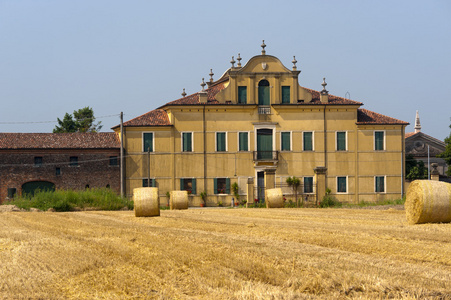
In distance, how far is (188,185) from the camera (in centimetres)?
5316

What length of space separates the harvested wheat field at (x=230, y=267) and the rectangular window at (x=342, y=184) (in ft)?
133

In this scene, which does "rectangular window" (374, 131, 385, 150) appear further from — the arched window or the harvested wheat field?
the harvested wheat field

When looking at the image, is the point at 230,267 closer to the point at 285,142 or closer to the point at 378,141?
the point at 285,142

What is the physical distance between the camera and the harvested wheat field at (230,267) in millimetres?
7324

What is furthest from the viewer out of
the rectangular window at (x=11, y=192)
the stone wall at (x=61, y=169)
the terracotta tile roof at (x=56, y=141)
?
the terracotta tile roof at (x=56, y=141)

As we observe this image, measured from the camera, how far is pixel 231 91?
54031mm

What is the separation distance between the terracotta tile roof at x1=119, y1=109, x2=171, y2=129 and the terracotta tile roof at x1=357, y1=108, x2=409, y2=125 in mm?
16191

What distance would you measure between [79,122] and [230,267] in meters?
80.8

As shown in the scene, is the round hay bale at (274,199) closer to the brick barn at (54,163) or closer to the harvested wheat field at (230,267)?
the brick barn at (54,163)

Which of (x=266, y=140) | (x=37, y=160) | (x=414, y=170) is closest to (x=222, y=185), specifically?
(x=266, y=140)

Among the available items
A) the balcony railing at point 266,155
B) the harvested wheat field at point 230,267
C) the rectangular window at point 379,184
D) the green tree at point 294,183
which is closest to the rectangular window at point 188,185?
the balcony railing at point 266,155

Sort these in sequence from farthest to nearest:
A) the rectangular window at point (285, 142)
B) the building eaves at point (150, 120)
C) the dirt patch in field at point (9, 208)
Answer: the rectangular window at point (285, 142) < the building eaves at point (150, 120) < the dirt patch in field at point (9, 208)

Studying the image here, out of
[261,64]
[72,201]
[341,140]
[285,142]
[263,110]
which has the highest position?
[261,64]

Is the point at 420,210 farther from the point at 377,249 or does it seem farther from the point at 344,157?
the point at 344,157
